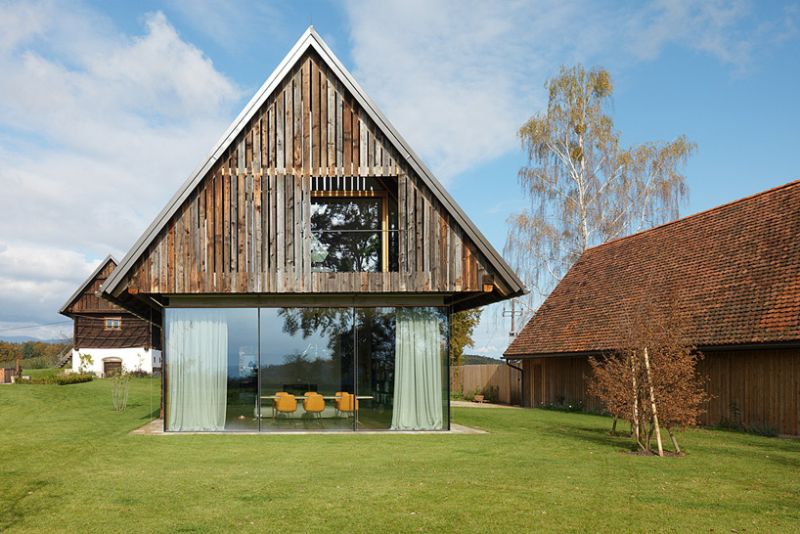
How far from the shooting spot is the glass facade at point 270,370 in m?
15.6

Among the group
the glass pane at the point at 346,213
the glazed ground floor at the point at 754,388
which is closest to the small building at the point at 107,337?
the glass pane at the point at 346,213

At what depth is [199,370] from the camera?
15.7 metres

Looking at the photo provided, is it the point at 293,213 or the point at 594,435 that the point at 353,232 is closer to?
the point at 293,213

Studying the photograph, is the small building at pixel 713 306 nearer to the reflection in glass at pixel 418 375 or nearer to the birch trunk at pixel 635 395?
the birch trunk at pixel 635 395

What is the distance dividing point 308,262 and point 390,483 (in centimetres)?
658

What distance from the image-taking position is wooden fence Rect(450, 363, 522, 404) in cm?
2967

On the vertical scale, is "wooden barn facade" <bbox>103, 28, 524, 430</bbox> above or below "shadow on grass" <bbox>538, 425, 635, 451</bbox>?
above

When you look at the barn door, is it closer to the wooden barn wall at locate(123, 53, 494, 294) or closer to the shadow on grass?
the shadow on grass

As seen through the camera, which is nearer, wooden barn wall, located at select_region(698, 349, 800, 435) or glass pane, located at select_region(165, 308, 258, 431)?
glass pane, located at select_region(165, 308, 258, 431)

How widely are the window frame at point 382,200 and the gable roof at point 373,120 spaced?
43.8 inches

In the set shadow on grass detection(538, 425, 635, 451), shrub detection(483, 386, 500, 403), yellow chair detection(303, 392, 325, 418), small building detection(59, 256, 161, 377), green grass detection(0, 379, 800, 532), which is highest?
small building detection(59, 256, 161, 377)

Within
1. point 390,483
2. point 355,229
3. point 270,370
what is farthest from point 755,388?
point 390,483

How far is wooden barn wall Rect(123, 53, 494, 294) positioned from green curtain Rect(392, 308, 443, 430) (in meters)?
1.03

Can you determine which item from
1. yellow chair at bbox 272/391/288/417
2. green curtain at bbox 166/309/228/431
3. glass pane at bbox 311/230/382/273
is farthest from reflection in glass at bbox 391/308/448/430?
green curtain at bbox 166/309/228/431
